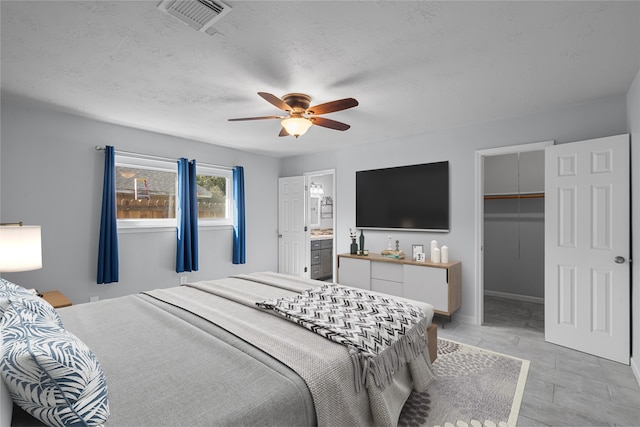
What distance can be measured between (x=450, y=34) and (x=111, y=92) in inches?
113

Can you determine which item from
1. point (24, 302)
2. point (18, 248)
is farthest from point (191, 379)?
point (18, 248)

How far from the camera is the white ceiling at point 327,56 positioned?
69.2 inches

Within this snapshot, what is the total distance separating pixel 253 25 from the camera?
1.87 meters

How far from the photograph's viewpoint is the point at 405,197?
172 inches

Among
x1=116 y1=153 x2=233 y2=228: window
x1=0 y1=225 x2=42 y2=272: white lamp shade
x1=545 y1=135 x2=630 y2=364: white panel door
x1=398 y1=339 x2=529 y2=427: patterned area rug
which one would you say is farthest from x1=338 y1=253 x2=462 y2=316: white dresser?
x1=0 y1=225 x2=42 y2=272: white lamp shade

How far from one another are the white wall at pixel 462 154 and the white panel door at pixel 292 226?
25.2 inches

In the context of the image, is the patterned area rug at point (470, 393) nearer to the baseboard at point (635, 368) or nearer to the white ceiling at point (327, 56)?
the baseboard at point (635, 368)

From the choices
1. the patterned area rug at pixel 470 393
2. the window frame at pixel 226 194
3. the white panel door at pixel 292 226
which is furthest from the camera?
the white panel door at pixel 292 226

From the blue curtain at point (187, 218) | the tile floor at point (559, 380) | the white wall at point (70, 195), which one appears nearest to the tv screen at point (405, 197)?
the tile floor at point (559, 380)

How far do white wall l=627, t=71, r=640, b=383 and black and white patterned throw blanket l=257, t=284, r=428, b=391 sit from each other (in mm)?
1867

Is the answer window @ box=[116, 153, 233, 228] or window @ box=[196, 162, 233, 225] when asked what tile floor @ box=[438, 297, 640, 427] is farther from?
window @ box=[116, 153, 233, 228]

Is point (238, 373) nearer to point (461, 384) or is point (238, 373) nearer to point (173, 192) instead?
point (461, 384)

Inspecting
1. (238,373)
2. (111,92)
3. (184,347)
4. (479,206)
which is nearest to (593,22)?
(479,206)

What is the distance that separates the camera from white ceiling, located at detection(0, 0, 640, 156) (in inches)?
69.2
